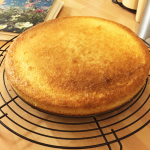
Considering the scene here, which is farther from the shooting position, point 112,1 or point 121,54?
point 112,1

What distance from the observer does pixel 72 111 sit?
0.51 metres

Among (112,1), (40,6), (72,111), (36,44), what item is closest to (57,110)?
(72,111)

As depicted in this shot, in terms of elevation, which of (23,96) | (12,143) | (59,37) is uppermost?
(59,37)

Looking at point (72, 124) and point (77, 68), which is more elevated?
point (77, 68)

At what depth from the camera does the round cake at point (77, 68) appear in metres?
0.51

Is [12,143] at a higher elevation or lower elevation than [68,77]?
lower

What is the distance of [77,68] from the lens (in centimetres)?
57

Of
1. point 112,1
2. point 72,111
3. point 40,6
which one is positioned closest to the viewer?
point 72,111

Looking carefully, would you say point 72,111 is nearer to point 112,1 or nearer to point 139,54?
point 139,54

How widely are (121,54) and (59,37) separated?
0.27m

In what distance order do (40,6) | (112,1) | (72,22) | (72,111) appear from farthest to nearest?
(112,1)
(40,6)
(72,22)
(72,111)

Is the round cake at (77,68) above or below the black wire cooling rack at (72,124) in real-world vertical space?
above

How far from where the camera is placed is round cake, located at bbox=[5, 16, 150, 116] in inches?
20.0

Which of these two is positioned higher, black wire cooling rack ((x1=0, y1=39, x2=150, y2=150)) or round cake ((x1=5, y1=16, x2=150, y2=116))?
round cake ((x1=5, y1=16, x2=150, y2=116))
